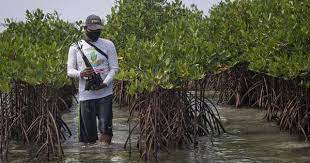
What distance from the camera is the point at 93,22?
285 inches

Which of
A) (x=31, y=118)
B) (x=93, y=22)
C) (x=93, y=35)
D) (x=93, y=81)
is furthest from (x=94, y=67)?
(x=31, y=118)

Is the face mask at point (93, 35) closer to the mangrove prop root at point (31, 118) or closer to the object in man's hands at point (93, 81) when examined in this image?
the object in man's hands at point (93, 81)

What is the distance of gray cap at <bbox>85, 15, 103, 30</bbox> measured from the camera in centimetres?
723

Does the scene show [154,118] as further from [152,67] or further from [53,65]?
[53,65]

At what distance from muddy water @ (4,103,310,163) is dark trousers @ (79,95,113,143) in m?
0.29

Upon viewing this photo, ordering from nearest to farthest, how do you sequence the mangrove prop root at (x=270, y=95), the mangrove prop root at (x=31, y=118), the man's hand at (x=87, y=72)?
the man's hand at (x=87, y=72) < the mangrove prop root at (x=31, y=118) < the mangrove prop root at (x=270, y=95)

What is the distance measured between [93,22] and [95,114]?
1.18 metres

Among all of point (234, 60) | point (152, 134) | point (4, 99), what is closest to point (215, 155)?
point (152, 134)

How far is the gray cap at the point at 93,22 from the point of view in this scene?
7.23 metres

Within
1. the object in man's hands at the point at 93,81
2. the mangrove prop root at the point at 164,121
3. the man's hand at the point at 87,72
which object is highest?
the man's hand at the point at 87,72

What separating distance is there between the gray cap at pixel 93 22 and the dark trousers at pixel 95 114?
0.90 metres

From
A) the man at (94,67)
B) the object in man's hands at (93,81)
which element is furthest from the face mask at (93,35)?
the object in man's hands at (93,81)

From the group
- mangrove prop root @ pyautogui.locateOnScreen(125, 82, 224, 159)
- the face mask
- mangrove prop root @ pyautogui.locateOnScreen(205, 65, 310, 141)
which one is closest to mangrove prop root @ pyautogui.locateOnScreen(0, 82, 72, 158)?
the face mask

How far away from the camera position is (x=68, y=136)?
9016 millimetres
